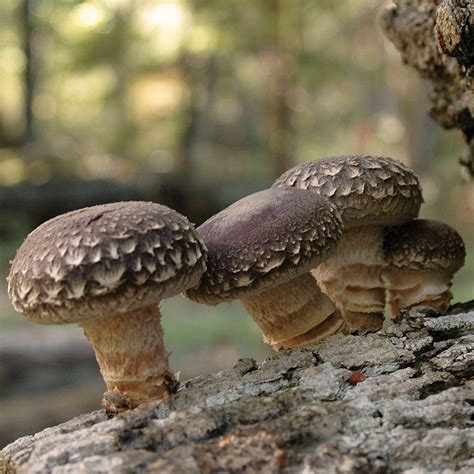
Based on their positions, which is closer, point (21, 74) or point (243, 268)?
point (243, 268)

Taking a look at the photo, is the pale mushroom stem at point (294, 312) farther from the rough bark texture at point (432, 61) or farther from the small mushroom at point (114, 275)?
the rough bark texture at point (432, 61)

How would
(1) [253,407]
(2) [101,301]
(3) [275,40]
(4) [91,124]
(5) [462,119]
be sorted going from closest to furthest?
(2) [101,301]
(1) [253,407]
(5) [462,119]
(3) [275,40]
(4) [91,124]

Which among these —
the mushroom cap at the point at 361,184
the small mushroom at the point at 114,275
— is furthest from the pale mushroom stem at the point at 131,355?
the mushroom cap at the point at 361,184

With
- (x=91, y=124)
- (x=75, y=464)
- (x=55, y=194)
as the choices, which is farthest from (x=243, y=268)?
(x=91, y=124)

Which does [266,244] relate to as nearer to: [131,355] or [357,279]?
[131,355]

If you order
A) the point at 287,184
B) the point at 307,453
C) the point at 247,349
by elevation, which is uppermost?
the point at 287,184

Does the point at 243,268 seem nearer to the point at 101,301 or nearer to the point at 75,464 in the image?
the point at 101,301

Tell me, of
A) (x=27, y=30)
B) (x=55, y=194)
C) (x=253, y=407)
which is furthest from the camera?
(x=27, y=30)

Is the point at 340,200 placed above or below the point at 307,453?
above
